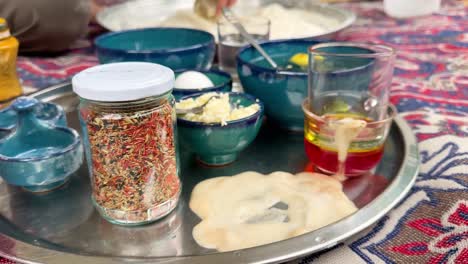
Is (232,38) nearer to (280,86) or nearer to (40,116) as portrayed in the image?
(280,86)

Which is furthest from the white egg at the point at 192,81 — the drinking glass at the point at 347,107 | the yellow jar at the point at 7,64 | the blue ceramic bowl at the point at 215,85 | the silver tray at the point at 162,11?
the silver tray at the point at 162,11

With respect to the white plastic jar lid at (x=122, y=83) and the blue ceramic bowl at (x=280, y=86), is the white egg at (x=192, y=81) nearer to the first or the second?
the blue ceramic bowl at (x=280, y=86)

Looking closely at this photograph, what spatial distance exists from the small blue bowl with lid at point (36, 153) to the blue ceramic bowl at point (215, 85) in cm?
14

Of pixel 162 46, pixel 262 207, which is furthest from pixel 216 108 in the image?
pixel 162 46

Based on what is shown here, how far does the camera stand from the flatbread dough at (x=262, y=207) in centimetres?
45

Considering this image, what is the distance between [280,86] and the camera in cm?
63

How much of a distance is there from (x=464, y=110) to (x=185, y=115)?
1.51 feet

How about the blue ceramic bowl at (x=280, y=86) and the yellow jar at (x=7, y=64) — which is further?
the yellow jar at (x=7, y=64)

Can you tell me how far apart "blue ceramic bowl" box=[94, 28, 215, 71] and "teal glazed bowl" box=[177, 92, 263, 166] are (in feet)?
0.62

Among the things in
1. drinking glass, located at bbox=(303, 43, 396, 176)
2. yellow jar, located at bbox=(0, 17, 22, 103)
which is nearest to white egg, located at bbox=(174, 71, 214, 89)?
drinking glass, located at bbox=(303, 43, 396, 176)

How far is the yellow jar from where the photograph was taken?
2.38ft

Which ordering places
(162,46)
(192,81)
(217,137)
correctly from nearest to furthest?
(217,137), (192,81), (162,46)

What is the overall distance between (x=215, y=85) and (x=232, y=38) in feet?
0.82

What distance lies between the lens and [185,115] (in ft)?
1.88
